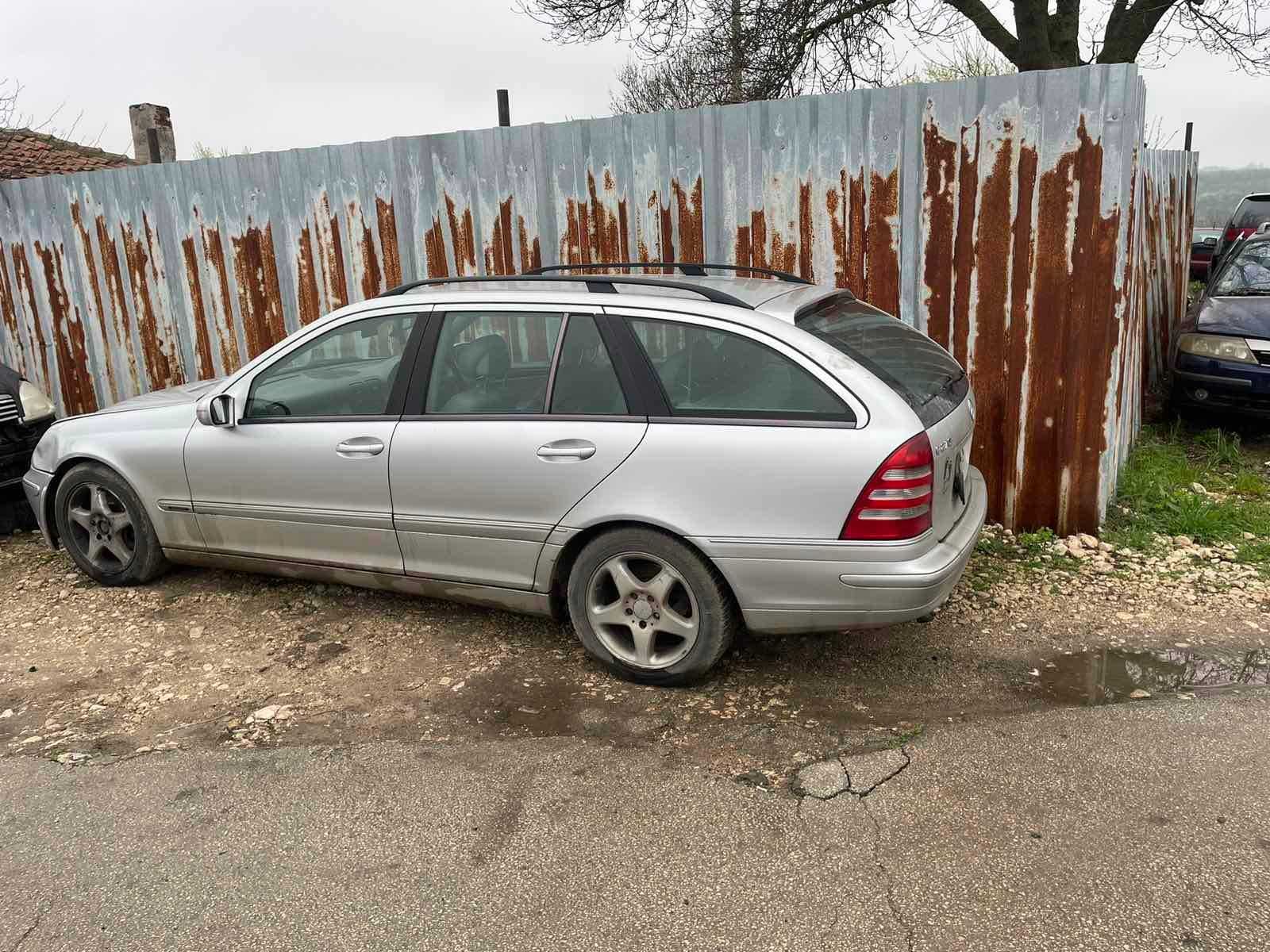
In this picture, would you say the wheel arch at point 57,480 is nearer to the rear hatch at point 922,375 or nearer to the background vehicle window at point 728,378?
the background vehicle window at point 728,378

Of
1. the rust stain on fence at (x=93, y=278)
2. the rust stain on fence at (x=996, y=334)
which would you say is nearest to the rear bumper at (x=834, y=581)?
the rust stain on fence at (x=996, y=334)

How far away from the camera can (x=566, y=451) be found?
3.88 meters

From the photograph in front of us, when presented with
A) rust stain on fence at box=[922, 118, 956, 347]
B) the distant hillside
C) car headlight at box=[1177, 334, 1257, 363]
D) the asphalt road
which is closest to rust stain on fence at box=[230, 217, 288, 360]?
the asphalt road

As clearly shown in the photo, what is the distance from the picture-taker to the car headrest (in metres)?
4.23

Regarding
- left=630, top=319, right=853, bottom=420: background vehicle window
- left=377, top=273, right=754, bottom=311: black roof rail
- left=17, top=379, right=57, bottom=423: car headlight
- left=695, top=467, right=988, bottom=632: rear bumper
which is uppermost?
left=377, top=273, right=754, bottom=311: black roof rail

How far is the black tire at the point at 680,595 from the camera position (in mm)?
3756

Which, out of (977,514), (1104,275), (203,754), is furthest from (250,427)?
(1104,275)

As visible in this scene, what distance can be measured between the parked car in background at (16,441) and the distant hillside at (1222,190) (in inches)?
1016

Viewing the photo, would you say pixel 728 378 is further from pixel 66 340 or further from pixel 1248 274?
pixel 66 340

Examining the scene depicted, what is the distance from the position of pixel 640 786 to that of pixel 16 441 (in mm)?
5198

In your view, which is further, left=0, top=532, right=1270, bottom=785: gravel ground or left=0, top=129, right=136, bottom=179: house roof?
left=0, top=129, right=136, bottom=179: house roof

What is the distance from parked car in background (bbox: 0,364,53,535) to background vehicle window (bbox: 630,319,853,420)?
4.69 meters

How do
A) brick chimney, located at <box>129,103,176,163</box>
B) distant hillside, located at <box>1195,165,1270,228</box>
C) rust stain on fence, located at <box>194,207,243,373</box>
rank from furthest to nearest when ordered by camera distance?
distant hillside, located at <box>1195,165,1270,228</box> < brick chimney, located at <box>129,103,176,163</box> < rust stain on fence, located at <box>194,207,243,373</box>

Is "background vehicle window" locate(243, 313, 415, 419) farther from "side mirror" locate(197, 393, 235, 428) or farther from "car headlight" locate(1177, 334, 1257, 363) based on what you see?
"car headlight" locate(1177, 334, 1257, 363)
